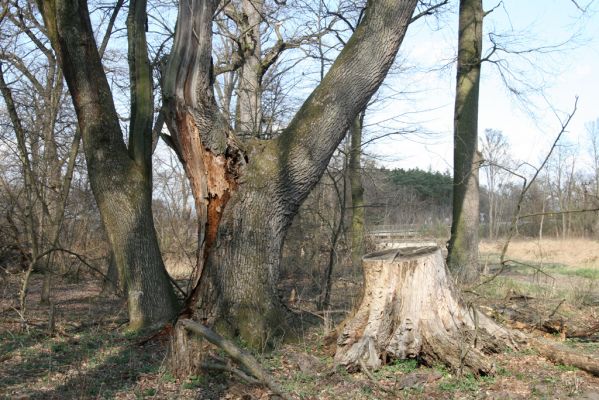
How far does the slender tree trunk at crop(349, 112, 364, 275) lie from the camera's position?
406 inches

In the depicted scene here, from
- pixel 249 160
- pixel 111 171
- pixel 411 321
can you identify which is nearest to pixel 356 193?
pixel 111 171

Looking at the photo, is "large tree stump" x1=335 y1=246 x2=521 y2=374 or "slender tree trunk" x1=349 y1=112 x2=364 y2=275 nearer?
"large tree stump" x1=335 y1=246 x2=521 y2=374

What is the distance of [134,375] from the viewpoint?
5422 mm

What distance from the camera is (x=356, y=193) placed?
15992 mm

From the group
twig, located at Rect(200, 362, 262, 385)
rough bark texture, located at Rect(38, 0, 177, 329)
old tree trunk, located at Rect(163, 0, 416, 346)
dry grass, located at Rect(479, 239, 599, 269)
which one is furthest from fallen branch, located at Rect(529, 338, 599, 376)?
dry grass, located at Rect(479, 239, 599, 269)

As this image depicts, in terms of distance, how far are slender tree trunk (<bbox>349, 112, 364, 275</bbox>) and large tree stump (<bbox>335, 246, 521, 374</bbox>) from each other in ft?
12.7

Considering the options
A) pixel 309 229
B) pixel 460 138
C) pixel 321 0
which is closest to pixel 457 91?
pixel 460 138

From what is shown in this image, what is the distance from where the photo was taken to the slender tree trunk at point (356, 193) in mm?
10320

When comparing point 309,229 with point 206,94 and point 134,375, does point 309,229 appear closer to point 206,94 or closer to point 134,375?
point 206,94

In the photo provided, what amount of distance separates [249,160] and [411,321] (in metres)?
2.46

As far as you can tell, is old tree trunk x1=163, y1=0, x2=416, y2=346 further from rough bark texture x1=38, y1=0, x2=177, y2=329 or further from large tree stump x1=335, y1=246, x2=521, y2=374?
rough bark texture x1=38, y1=0, x2=177, y2=329

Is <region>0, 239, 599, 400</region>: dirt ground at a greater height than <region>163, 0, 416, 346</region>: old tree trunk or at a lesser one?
lesser

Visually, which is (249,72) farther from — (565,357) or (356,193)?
(565,357)

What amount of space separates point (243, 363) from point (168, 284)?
291cm
